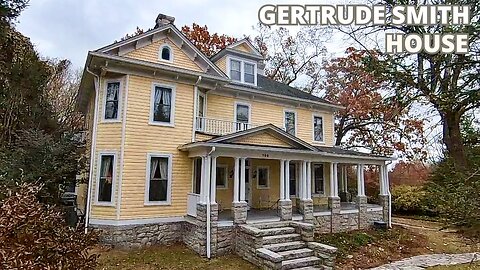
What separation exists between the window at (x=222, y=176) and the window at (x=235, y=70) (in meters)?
4.35

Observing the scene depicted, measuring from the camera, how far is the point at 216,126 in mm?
13125

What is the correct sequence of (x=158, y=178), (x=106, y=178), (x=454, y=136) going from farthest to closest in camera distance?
1. (x=158, y=178)
2. (x=106, y=178)
3. (x=454, y=136)

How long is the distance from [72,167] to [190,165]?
4.28m

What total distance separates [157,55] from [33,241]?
9236 millimetres

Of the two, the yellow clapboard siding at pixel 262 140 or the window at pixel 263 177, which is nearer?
the yellow clapboard siding at pixel 262 140

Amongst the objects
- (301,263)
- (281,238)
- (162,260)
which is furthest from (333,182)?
(162,260)

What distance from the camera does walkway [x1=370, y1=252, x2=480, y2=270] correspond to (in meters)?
9.71

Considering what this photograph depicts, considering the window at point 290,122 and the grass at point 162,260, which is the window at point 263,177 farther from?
the grass at point 162,260

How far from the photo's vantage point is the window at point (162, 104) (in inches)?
454

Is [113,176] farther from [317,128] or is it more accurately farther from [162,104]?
[317,128]

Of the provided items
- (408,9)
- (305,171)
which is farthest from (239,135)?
(408,9)

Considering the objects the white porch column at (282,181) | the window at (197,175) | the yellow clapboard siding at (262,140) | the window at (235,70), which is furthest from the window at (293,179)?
the window at (197,175)

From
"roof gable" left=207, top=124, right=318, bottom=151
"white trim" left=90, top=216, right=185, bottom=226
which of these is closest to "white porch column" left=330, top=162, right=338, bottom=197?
"roof gable" left=207, top=124, right=318, bottom=151

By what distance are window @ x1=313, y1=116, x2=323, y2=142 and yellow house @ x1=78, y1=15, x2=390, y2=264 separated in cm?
274
